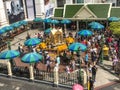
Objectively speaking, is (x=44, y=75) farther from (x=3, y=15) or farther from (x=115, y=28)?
(x=3, y=15)

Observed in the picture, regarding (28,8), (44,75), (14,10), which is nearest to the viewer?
(44,75)

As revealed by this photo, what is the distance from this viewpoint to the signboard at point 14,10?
39853mm

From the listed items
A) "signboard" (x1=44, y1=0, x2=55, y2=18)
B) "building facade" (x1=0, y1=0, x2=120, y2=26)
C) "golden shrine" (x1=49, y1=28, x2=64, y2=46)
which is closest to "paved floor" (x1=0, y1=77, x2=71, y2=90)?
"golden shrine" (x1=49, y1=28, x2=64, y2=46)

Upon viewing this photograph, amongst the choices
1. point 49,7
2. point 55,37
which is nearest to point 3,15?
point 49,7

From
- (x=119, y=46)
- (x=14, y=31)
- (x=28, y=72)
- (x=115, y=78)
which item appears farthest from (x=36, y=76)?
(x=14, y=31)

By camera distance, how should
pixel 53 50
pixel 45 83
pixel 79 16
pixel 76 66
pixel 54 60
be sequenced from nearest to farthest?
1. pixel 45 83
2. pixel 76 66
3. pixel 54 60
4. pixel 53 50
5. pixel 79 16

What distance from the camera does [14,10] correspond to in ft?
134

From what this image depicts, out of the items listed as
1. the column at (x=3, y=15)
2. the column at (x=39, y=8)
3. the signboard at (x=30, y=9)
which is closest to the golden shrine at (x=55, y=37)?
the column at (x=3, y=15)

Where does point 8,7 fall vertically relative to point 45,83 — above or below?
above

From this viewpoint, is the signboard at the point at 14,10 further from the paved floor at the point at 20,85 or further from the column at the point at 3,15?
the paved floor at the point at 20,85

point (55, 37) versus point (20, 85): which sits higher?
point (55, 37)

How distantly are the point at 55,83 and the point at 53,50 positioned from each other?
8.69 m

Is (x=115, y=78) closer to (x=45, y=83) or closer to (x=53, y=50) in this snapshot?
(x=45, y=83)

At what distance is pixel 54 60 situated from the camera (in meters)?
27.0
